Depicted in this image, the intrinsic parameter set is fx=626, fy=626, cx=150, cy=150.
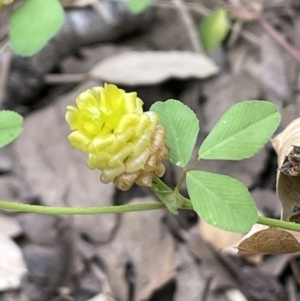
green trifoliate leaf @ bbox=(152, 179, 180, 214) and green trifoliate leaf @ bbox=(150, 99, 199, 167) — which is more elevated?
green trifoliate leaf @ bbox=(150, 99, 199, 167)

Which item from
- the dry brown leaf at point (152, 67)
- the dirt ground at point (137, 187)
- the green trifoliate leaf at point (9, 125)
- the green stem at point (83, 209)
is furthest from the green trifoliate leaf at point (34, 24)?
the dry brown leaf at point (152, 67)

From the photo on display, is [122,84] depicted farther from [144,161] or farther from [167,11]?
[144,161]

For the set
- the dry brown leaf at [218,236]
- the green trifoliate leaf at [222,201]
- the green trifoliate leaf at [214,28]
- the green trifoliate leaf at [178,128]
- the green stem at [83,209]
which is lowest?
the dry brown leaf at [218,236]

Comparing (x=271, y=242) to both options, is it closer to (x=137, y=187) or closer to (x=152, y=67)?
(x=137, y=187)

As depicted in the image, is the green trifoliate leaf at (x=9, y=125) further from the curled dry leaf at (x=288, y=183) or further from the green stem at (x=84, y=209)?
the curled dry leaf at (x=288, y=183)

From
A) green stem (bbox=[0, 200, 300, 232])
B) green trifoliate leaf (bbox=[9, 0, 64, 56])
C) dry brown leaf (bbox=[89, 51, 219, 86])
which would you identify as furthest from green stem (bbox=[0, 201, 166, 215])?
dry brown leaf (bbox=[89, 51, 219, 86])

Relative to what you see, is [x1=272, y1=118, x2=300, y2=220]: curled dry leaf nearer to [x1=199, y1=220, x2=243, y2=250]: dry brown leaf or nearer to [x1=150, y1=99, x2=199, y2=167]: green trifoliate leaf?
[x1=150, y1=99, x2=199, y2=167]: green trifoliate leaf

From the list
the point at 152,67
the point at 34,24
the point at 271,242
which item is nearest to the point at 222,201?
A: the point at 271,242
